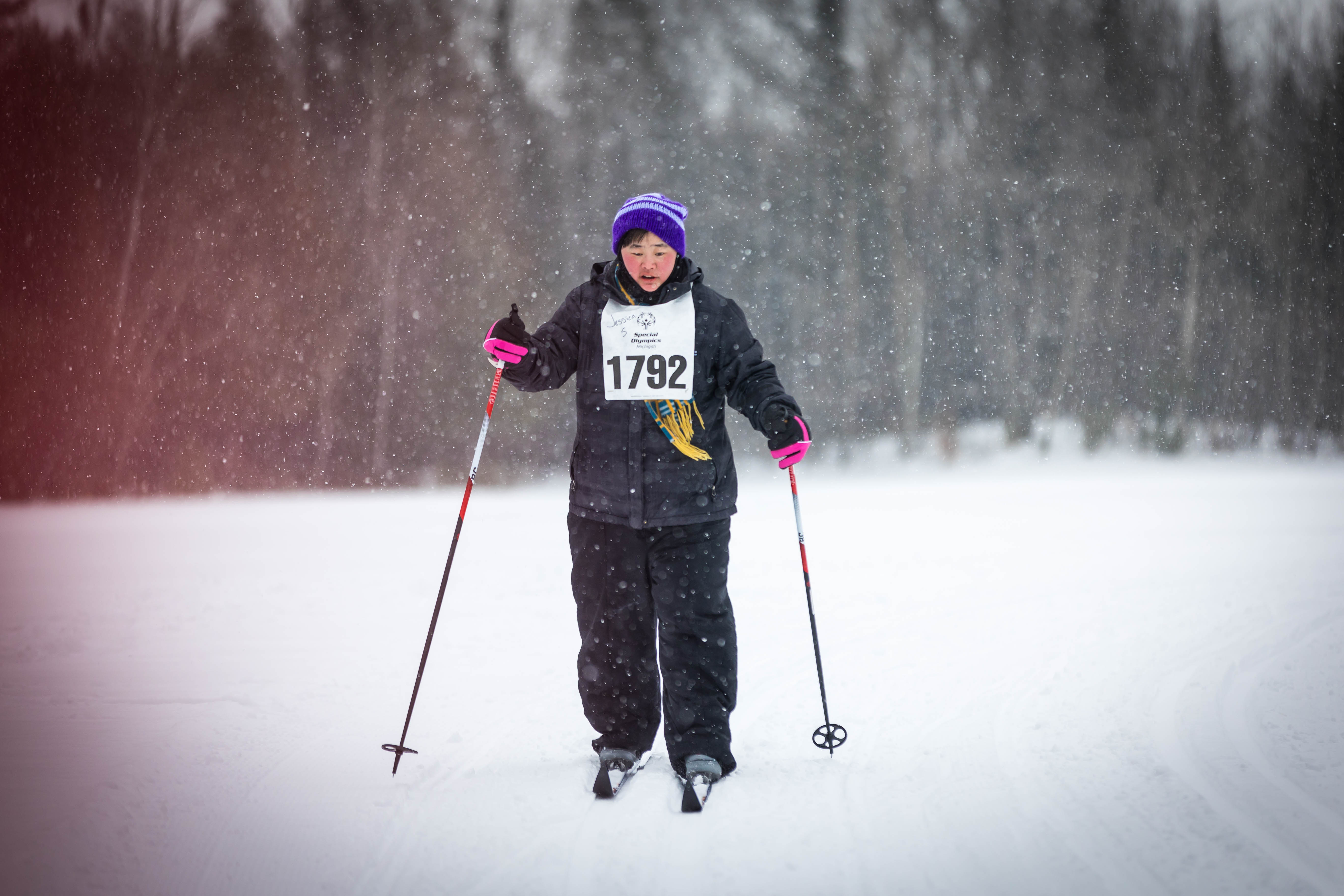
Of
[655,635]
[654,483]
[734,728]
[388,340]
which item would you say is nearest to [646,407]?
[654,483]

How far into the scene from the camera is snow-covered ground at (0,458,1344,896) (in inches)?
75.0

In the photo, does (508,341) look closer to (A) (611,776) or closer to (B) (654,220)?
(B) (654,220)

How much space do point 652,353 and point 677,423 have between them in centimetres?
20

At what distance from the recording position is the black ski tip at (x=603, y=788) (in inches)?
88.0

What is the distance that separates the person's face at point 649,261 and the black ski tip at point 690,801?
1.25 metres

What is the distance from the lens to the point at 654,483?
239 cm

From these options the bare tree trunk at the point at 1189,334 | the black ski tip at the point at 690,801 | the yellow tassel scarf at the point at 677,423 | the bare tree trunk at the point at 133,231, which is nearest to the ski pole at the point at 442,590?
the yellow tassel scarf at the point at 677,423

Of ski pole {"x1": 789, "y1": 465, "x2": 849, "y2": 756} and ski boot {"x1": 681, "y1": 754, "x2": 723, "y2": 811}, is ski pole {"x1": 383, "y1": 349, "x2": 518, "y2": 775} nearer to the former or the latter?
ski boot {"x1": 681, "y1": 754, "x2": 723, "y2": 811}

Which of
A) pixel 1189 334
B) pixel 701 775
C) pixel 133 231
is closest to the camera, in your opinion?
pixel 701 775

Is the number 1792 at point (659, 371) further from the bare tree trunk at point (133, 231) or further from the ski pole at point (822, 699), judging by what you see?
the bare tree trunk at point (133, 231)

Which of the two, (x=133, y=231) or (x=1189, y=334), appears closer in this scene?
(x=133, y=231)

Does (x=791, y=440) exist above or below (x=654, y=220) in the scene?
below

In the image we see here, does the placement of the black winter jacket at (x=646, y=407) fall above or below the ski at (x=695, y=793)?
above

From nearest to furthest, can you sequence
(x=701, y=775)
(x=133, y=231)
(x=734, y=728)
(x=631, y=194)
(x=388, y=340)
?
(x=701, y=775), (x=734, y=728), (x=133, y=231), (x=388, y=340), (x=631, y=194)
